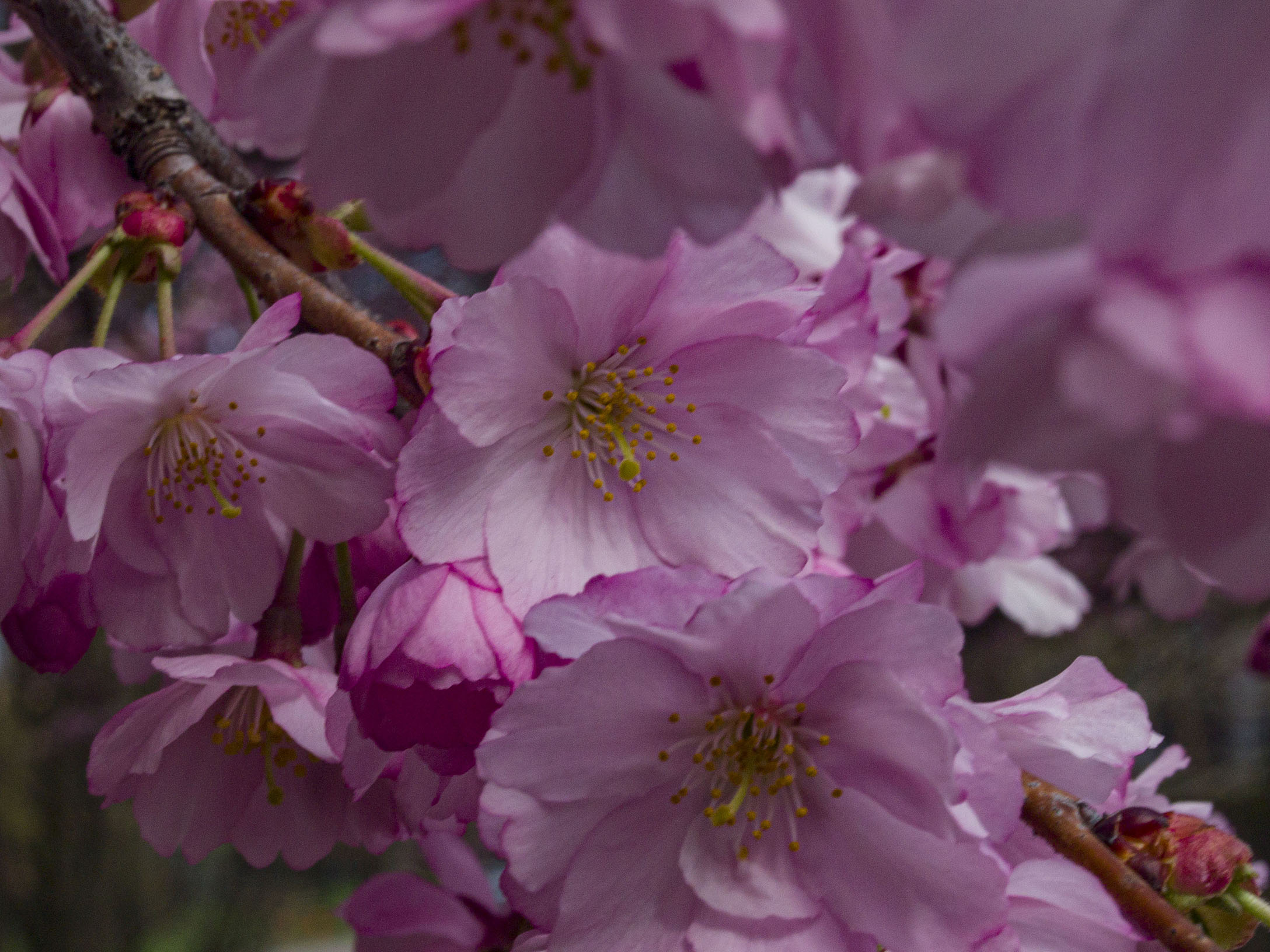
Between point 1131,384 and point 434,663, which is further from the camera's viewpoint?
point 434,663

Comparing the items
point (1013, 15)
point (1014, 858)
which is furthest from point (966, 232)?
point (1014, 858)

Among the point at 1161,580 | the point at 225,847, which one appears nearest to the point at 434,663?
the point at 1161,580

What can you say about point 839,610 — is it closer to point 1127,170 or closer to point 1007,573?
point 1127,170

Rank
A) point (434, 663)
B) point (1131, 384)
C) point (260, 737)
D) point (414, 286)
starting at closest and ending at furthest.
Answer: point (1131, 384), point (434, 663), point (414, 286), point (260, 737)

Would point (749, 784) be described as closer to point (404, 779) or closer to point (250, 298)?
point (404, 779)

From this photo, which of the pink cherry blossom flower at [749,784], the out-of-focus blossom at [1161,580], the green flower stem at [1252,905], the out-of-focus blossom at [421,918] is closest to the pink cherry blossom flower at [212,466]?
the pink cherry blossom flower at [749,784]
